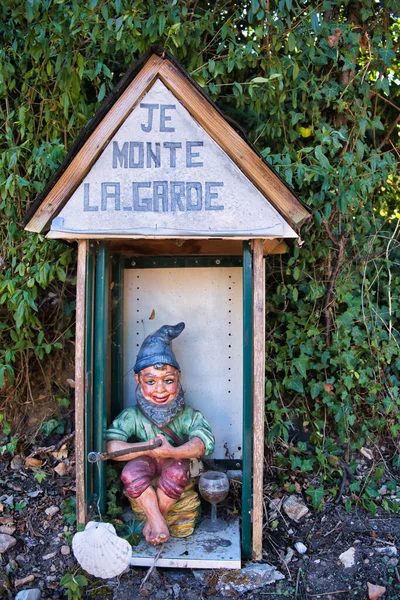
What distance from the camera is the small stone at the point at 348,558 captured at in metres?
3.03

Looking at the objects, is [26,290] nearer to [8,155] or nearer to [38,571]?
[8,155]

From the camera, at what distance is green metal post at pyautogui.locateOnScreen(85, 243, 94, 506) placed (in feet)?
9.77

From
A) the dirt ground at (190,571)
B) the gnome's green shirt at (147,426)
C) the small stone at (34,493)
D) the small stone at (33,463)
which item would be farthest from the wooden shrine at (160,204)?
the small stone at (33,463)

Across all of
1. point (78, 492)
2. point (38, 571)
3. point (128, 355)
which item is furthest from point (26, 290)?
point (38, 571)

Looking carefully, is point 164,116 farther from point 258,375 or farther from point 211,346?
point 211,346

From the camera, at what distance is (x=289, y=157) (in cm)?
346

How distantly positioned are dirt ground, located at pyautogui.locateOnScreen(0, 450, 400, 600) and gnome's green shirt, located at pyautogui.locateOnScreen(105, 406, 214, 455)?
0.57 metres

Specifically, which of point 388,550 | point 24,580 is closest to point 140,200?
point 24,580

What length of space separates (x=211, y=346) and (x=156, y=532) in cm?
123

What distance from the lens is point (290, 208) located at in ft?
9.31

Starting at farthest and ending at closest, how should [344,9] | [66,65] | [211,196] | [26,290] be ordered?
[344,9], [26,290], [66,65], [211,196]

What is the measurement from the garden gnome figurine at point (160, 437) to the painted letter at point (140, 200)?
0.80m

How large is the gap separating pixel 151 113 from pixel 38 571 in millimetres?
2377

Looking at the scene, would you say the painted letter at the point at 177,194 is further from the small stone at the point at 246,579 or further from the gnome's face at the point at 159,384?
the small stone at the point at 246,579
